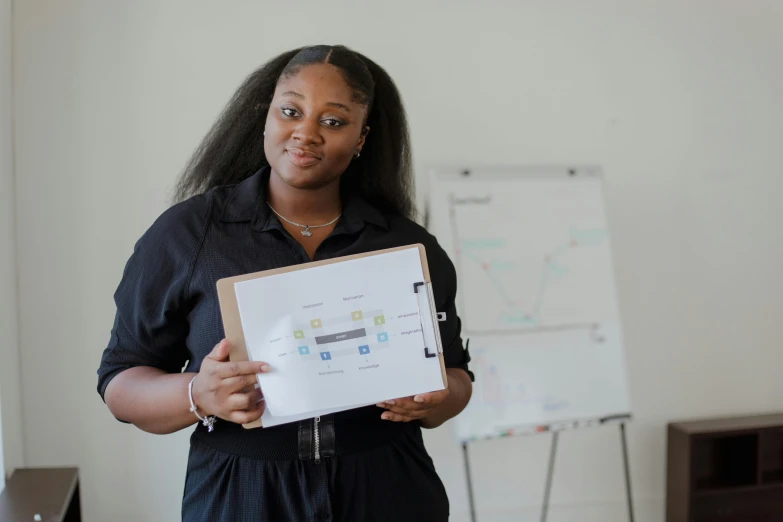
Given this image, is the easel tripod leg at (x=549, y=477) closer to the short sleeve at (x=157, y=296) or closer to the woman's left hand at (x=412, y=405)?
the woman's left hand at (x=412, y=405)

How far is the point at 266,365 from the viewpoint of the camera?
1027 millimetres

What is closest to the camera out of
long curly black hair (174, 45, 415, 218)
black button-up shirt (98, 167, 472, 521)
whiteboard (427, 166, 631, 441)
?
black button-up shirt (98, 167, 472, 521)

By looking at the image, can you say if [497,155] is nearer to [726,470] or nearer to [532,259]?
[532,259]

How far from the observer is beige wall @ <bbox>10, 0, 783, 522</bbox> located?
2.38 meters

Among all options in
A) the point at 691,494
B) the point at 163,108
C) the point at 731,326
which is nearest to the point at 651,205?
the point at 731,326

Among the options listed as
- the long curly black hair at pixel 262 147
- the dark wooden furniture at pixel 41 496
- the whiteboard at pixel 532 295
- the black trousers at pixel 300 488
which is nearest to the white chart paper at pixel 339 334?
the black trousers at pixel 300 488

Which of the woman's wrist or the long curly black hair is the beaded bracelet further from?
the long curly black hair

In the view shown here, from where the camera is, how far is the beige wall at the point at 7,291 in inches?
84.0

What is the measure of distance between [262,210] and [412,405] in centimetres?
42

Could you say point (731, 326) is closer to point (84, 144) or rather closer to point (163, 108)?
point (163, 108)

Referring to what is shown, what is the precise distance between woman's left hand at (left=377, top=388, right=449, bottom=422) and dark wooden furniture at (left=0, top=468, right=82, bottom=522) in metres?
1.10

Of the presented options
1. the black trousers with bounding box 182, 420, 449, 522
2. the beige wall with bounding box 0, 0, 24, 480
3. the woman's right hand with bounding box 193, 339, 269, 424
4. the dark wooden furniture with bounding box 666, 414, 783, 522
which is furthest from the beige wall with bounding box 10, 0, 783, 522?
the woman's right hand with bounding box 193, 339, 269, 424

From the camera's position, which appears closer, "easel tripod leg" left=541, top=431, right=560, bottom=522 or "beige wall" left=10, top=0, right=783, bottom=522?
"beige wall" left=10, top=0, right=783, bottom=522

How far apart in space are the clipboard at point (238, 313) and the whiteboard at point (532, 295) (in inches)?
55.9
